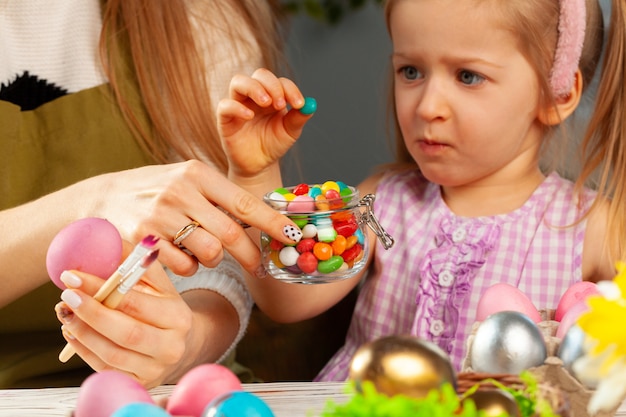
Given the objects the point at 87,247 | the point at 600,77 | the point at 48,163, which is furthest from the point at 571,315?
the point at 48,163

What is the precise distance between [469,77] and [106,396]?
2.95 feet

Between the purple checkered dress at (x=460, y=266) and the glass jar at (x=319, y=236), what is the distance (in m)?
0.43

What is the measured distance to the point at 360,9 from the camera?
3486mm

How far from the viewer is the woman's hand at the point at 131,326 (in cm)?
88

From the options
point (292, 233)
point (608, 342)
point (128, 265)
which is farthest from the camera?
point (292, 233)

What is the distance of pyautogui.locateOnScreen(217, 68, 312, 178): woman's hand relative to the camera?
112cm

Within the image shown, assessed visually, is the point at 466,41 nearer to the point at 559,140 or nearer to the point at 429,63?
the point at 429,63

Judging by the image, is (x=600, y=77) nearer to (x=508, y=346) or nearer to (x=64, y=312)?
(x=508, y=346)

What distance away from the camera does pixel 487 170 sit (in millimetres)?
1459

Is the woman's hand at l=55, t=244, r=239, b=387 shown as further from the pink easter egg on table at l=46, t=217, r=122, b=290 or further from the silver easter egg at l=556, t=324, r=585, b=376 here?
the silver easter egg at l=556, t=324, r=585, b=376

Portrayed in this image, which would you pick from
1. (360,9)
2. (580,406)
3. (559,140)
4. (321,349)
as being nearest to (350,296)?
(321,349)

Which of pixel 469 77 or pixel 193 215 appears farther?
pixel 469 77

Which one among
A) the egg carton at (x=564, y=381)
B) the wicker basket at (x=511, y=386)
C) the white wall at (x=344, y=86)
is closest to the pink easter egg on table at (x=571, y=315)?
the egg carton at (x=564, y=381)

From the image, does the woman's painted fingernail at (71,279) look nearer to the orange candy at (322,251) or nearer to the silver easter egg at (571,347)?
the orange candy at (322,251)
